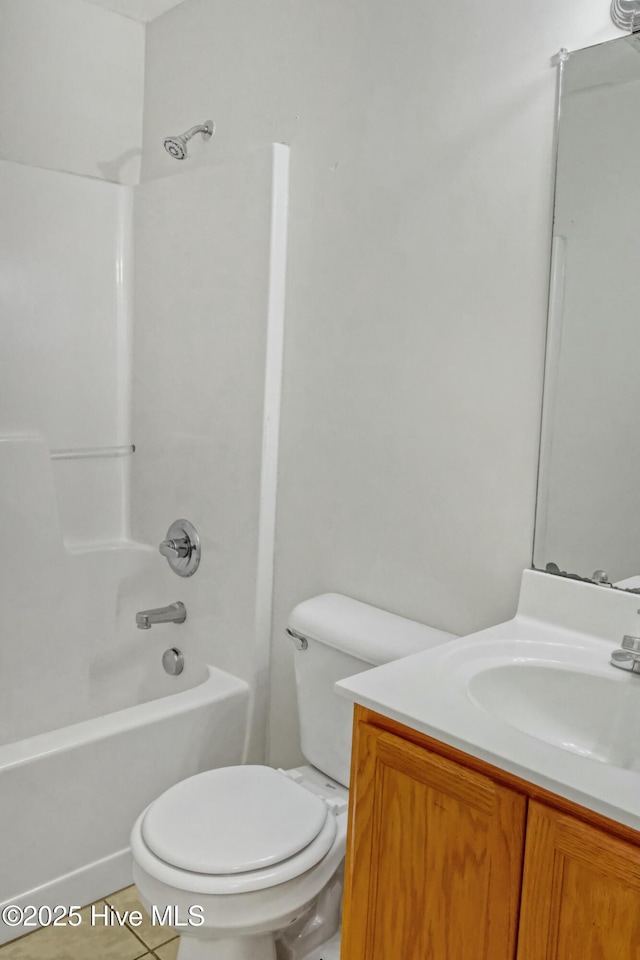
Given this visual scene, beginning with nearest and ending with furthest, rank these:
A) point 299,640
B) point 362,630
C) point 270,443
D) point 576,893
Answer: point 576,893, point 362,630, point 299,640, point 270,443

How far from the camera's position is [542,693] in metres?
1.37

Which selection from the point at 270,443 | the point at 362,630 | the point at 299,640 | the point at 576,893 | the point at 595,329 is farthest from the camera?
the point at 270,443

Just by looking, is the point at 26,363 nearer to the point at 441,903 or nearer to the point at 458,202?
the point at 458,202

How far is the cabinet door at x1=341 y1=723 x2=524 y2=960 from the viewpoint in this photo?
3.47 feet

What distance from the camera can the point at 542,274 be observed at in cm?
155

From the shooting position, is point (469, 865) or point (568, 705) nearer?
point (469, 865)

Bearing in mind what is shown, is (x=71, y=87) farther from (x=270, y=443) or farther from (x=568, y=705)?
(x=568, y=705)

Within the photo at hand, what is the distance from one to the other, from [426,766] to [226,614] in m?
1.20

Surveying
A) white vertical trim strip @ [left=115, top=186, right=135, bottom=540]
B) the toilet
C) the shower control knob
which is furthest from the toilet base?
white vertical trim strip @ [left=115, top=186, right=135, bottom=540]

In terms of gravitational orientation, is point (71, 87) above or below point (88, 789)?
above

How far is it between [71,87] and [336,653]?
202cm

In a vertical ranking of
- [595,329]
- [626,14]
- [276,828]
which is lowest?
[276,828]

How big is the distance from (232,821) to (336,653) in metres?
0.42

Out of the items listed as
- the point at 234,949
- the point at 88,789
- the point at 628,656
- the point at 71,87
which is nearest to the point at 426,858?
the point at 628,656
